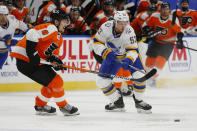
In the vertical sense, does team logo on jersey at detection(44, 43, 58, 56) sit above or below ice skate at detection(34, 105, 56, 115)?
above

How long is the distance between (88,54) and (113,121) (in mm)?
3029

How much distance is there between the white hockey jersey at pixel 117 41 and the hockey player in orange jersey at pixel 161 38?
268cm

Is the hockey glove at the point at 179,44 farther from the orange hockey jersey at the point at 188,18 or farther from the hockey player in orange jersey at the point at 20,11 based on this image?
the hockey player in orange jersey at the point at 20,11

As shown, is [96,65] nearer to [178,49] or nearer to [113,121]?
[178,49]

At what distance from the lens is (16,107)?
20.2 ft

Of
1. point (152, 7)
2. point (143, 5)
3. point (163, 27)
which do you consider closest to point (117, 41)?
point (163, 27)

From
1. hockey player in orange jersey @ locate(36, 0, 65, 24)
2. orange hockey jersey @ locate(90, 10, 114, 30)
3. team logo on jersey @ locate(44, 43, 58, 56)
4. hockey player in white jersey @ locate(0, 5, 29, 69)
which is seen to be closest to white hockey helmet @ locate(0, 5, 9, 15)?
hockey player in white jersey @ locate(0, 5, 29, 69)

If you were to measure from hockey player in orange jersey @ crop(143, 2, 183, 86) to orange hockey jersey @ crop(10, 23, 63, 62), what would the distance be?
A: 3.57m

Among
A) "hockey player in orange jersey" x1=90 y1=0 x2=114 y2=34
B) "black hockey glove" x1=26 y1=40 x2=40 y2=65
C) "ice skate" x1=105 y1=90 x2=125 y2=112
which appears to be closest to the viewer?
"black hockey glove" x1=26 y1=40 x2=40 y2=65

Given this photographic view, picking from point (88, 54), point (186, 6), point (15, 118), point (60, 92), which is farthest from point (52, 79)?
point (186, 6)

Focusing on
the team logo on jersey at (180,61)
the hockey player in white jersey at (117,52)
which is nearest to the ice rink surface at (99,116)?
the hockey player in white jersey at (117,52)

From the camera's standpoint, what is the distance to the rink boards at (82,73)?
7621 millimetres

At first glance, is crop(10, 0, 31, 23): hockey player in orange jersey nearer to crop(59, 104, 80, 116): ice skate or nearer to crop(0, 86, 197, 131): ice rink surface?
crop(0, 86, 197, 131): ice rink surface

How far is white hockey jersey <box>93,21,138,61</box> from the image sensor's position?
5.67 meters
